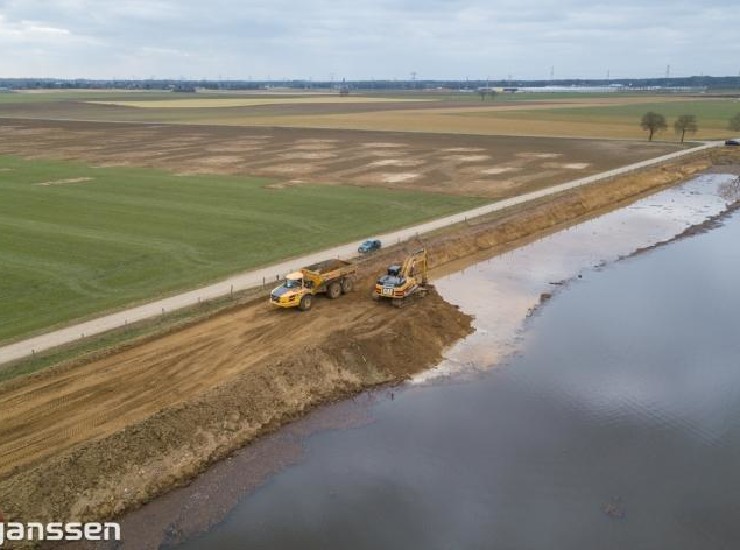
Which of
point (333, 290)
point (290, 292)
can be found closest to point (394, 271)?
point (333, 290)

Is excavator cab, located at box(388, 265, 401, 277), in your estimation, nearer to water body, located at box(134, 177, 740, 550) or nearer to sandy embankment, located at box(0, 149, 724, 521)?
sandy embankment, located at box(0, 149, 724, 521)

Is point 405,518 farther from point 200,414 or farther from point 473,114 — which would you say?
point 473,114

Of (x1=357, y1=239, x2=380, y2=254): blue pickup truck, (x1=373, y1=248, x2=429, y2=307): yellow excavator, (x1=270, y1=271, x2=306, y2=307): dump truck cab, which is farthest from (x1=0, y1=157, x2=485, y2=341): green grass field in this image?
(x1=373, y1=248, x2=429, y2=307): yellow excavator

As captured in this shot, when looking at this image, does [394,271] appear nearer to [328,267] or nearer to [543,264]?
[328,267]

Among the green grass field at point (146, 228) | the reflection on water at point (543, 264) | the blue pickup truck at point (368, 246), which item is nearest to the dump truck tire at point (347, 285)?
the blue pickup truck at point (368, 246)

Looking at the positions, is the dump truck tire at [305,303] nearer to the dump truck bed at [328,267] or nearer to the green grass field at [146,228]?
the dump truck bed at [328,267]

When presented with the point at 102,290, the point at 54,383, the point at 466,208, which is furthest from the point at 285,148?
the point at 54,383
